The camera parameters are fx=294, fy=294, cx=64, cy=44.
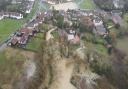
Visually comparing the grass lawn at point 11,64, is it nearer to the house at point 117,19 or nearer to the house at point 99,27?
the house at point 99,27

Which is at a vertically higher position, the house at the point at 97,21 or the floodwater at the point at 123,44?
the house at the point at 97,21

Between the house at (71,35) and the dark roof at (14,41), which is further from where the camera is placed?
the house at (71,35)

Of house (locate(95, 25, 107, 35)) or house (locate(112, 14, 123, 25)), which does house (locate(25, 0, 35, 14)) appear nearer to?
house (locate(95, 25, 107, 35))

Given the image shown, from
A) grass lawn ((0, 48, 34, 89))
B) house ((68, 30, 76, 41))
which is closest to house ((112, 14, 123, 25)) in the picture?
house ((68, 30, 76, 41))

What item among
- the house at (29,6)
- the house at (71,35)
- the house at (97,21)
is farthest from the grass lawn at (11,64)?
the house at (97,21)

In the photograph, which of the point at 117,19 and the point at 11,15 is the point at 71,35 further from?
the point at 11,15

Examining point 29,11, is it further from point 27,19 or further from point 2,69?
Result: point 2,69

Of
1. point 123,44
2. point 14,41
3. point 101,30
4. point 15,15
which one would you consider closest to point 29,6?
point 15,15

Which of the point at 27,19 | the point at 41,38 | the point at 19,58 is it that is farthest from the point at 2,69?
the point at 27,19
